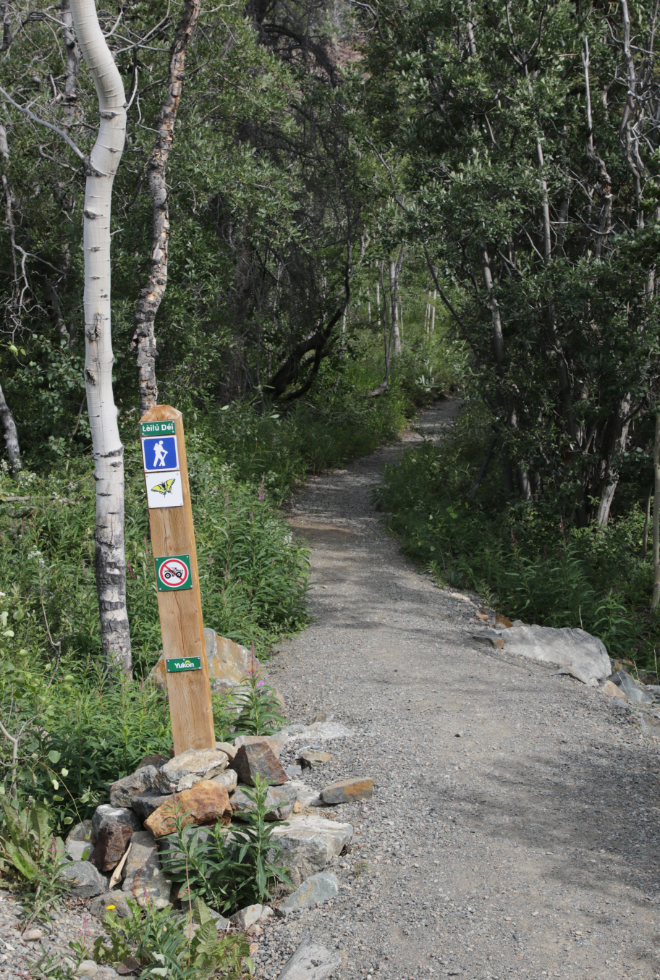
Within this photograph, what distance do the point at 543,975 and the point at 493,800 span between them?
1.31 m

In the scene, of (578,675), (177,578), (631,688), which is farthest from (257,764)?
(631,688)

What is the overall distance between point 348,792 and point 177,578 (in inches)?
60.7

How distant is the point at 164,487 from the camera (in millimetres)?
4523

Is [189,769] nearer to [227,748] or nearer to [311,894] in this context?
[227,748]

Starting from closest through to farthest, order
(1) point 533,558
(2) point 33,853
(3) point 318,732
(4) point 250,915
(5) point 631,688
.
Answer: (4) point 250,915
(2) point 33,853
(3) point 318,732
(5) point 631,688
(1) point 533,558

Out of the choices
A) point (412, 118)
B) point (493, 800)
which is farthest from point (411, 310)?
point (493, 800)

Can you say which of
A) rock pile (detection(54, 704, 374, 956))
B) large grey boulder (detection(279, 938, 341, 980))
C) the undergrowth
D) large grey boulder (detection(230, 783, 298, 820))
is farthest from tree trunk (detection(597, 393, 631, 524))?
large grey boulder (detection(279, 938, 341, 980))

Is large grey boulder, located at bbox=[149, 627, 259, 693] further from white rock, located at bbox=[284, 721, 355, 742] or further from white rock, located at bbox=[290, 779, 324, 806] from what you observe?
white rock, located at bbox=[290, 779, 324, 806]

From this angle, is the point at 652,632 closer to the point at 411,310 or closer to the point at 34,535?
the point at 34,535

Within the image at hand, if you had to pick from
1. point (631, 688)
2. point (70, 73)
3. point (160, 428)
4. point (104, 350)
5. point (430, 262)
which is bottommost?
point (631, 688)

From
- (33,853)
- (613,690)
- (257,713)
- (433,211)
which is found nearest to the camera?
(33,853)

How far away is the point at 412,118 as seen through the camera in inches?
418

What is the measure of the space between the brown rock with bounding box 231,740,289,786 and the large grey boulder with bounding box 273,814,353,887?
0.36 meters

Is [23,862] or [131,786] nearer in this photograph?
[23,862]
